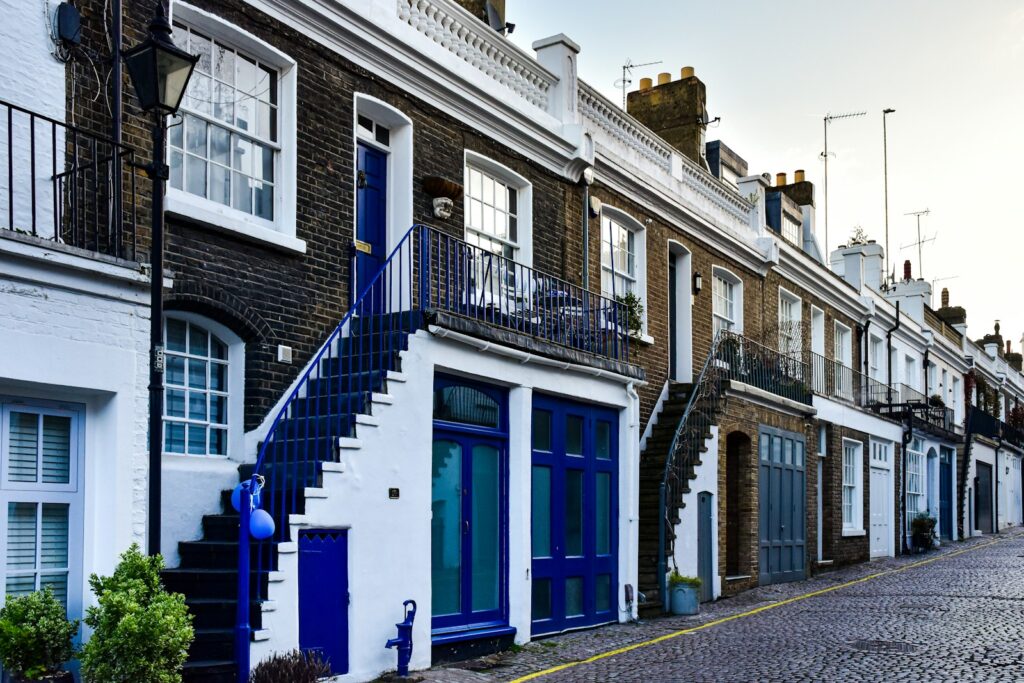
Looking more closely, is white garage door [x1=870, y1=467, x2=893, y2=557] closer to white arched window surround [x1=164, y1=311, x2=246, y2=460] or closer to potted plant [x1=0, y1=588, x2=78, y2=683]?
white arched window surround [x1=164, y1=311, x2=246, y2=460]

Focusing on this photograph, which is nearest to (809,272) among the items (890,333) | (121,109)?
(890,333)

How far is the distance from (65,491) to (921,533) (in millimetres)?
26107

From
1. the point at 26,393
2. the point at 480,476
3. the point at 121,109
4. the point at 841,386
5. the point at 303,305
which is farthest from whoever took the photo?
the point at 841,386

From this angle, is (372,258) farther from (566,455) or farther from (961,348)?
(961,348)

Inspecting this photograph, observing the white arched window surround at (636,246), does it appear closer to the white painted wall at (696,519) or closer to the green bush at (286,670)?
the white painted wall at (696,519)

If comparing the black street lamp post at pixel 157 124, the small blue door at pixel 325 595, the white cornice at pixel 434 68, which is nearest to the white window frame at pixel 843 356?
the white cornice at pixel 434 68

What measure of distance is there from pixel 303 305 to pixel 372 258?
5.29 ft

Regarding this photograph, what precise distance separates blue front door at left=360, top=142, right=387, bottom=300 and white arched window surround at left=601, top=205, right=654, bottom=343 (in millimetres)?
5170

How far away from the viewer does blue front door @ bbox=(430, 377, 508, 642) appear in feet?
36.9

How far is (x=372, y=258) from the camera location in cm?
1257

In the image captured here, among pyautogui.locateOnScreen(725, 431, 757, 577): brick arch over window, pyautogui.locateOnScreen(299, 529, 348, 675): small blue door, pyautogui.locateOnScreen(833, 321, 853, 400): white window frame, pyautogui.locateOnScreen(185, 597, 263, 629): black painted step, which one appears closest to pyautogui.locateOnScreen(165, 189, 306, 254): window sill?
pyautogui.locateOnScreen(299, 529, 348, 675): small blue door

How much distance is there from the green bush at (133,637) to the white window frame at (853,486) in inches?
831

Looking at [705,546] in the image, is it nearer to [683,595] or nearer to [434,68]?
[683,595]

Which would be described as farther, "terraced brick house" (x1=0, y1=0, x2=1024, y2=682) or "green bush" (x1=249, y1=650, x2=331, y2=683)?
"terraced brick house" (x1=0, y1=0, x2=1024, y2=682)
